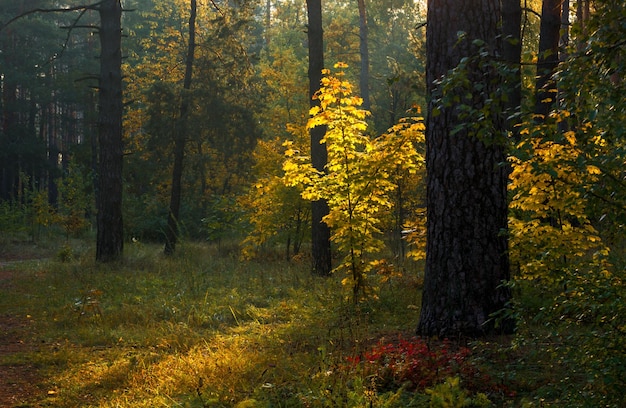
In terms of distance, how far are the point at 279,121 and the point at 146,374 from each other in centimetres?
2174

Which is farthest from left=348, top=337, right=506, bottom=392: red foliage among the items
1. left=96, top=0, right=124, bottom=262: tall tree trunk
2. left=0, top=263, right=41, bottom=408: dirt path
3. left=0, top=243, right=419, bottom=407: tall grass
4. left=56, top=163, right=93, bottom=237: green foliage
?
left=56, top=163, right=93, bottom=237: green foliage

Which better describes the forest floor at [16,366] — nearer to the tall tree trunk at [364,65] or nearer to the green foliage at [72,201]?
the green foliage at [72,201]

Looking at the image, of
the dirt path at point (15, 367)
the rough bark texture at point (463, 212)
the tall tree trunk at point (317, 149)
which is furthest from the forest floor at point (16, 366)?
the tall tree trunk at point (317, 149)

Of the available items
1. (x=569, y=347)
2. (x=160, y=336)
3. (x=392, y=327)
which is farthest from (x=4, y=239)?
(x=569, y=347)

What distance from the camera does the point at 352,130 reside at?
8.45m

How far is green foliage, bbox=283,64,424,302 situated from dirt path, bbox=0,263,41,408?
3997 millimetres

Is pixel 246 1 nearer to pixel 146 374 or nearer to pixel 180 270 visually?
pixel 180 270

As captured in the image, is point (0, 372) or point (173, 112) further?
point (173, 112)

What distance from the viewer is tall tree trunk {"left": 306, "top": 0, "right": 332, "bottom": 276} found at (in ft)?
41.7

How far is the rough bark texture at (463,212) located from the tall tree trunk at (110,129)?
9.46 metres

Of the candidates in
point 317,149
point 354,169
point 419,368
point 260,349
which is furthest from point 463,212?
point 317,149

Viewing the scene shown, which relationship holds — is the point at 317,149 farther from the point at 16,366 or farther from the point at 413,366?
the point at 413,366

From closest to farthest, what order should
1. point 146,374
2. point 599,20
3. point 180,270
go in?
point 599,20, point 146,374, point 180,270

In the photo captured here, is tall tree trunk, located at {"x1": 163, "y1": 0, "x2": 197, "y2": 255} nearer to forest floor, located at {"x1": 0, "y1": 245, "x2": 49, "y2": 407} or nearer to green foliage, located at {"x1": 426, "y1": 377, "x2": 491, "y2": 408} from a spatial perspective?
forest floor, located at {"x1": 0, "y1": 245, "x2": 49, "y2": 407}
